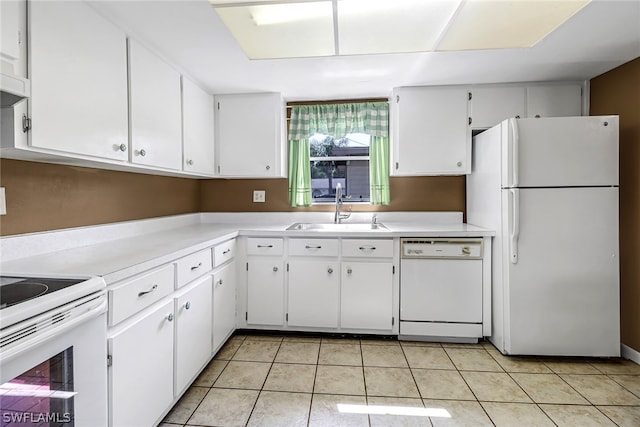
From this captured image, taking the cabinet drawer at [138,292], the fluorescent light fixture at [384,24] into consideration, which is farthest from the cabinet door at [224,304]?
the fluorescent light fixture at [384,24]

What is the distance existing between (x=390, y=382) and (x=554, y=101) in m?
2.56

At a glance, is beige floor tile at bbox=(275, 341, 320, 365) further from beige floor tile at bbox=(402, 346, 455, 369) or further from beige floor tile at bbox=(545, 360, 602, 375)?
beige floor tile at bbox=(545, 360, 602, 375)

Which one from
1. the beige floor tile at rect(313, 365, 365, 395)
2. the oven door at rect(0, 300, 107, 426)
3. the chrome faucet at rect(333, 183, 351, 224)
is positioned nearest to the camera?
the oven door at rect(0, 300, 107, 426)

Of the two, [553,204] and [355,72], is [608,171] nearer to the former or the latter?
[553,204]

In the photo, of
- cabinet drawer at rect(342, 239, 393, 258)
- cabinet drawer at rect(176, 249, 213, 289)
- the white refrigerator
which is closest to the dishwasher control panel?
cabinet drawer at rect(342, 239, 393, 258)

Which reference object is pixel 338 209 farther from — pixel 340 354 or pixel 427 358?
pixel 427 358

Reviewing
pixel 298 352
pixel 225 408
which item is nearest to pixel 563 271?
pixel 298 352

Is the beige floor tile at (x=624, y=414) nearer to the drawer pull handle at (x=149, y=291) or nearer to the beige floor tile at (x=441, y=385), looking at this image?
the beige floor tile at (x=441, y=385)

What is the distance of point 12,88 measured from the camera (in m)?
1.01

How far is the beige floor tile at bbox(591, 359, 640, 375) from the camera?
2.13 meters

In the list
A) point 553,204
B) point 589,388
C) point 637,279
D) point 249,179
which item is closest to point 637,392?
point 589,388

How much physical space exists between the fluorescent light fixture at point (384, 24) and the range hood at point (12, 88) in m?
0.90

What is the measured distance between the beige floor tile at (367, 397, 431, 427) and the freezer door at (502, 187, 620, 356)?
3.21ft

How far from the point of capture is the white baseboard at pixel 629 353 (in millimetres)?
2222
